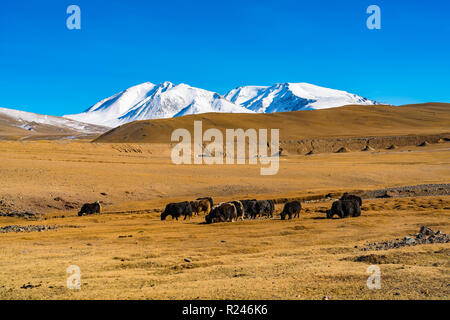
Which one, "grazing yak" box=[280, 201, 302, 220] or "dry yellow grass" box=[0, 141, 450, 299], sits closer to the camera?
"dry yellow grass" box=[0, 141, 450, 299]

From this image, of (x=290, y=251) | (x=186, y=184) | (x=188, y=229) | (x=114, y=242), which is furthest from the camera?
(x=186, y=184)

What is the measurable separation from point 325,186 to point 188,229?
2169 centimetres

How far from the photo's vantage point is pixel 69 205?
87.6 feet

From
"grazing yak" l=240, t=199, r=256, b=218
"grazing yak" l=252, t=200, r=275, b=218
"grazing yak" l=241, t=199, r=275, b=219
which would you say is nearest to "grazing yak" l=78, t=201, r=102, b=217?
"grazing yak" l=241, t=199, r=275, b=219

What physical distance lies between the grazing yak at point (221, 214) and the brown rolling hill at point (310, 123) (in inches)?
3759

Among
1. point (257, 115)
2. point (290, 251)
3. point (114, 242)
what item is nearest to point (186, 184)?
point (114, 242)

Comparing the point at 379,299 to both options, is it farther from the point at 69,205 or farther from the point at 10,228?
the point at 69,205

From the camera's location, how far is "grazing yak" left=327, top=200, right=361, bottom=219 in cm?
2039
